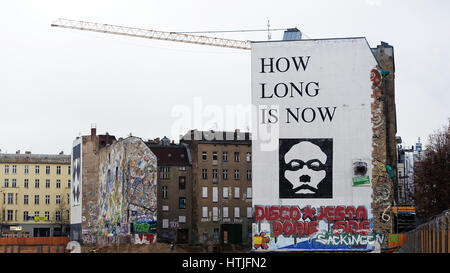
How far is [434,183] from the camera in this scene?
83812mm

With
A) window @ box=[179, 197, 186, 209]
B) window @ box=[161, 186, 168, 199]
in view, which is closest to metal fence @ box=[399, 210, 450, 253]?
window @ box=[179, 197, 186, 209]

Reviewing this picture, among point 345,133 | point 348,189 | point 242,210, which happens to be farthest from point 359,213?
point 242,210

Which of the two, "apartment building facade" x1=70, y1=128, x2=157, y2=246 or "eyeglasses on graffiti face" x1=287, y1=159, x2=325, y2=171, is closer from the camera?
"eyeglasses on graffiti face" x1=287, y1=159, x2=325, y2=171

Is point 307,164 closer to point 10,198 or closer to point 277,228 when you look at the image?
point 277,228

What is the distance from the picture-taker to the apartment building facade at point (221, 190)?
Answer: 12388 centimetres

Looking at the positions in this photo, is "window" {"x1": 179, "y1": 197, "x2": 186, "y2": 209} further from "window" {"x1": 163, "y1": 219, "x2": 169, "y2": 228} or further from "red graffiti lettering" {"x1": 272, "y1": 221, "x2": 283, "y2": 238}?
"red graffiti lettering" {"x1": 272, "y1": 221, "x2": 283, "y2": 238}

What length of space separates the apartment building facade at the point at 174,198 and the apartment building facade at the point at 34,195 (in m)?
49.7

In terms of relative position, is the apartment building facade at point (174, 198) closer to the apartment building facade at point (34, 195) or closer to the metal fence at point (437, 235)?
the apartment building facade at point (34, 195)

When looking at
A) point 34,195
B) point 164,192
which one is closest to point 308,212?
point 164,192

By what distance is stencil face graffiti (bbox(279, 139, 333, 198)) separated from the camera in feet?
259

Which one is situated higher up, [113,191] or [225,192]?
[113,191]

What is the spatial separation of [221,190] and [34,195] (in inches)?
2307

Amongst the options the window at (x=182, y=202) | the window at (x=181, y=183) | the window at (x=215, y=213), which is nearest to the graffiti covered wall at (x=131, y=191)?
the window at (x=182, y=202)

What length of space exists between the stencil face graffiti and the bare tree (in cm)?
1286
